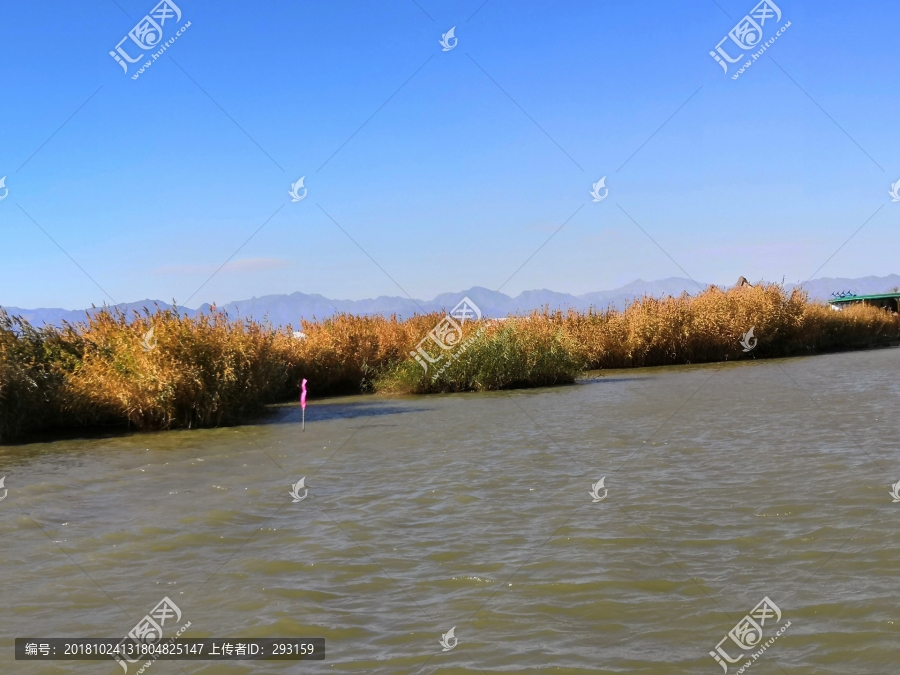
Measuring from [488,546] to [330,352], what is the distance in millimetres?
14274

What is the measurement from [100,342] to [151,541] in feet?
31.0

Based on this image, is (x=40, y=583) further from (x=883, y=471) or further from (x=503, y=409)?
(x=503, y=409)

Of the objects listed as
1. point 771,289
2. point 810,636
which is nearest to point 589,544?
point 810,636

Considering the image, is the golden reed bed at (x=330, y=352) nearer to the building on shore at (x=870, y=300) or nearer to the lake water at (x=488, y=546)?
the lake water at (x=488, y=546)

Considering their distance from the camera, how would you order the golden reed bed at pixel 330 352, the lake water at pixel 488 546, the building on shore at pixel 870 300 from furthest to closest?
the building on shore at pixel 870 300 < the golden reed bed at pixel 330 352 < the lake water at pixel 488 546

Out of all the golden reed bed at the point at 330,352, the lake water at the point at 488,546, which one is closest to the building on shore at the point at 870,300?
the golden reed bed at the point at 330,352

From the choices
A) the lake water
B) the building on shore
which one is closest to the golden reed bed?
the lake water

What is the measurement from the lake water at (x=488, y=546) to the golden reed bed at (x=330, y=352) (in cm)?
212

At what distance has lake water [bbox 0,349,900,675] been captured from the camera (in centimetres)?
427

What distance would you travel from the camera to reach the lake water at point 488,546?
168 inches

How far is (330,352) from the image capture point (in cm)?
1984

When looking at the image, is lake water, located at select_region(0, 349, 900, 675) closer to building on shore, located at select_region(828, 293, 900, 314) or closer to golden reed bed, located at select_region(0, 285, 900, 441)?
golden reed bed, located at select_region(0, 285, 900, 441)

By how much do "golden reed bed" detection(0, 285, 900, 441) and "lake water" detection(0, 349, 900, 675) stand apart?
212 cm

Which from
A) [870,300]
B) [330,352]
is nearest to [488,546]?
[330,352]
